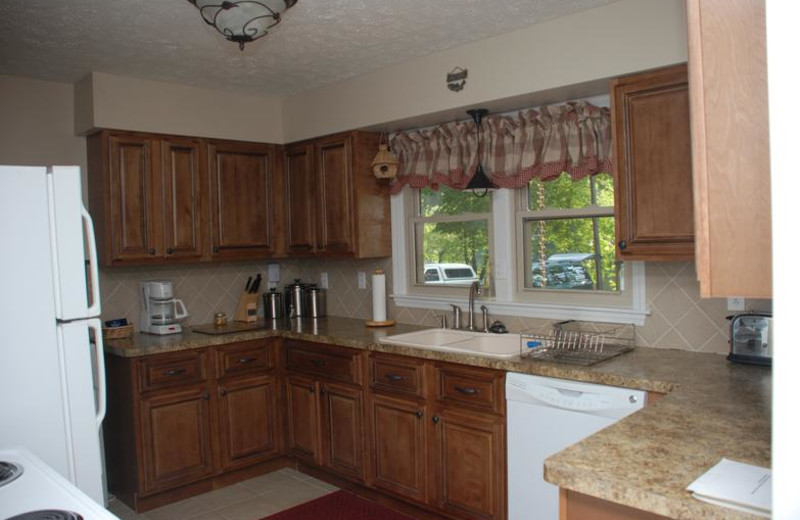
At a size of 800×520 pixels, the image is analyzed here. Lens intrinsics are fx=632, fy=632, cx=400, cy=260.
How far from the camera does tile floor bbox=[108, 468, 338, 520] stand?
11.3ft

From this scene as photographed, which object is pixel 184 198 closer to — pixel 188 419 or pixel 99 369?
pixel 188 419

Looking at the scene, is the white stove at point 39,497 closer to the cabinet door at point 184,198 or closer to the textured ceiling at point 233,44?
the textured ceiling at point 233,44

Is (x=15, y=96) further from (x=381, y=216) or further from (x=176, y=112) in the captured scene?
(x=381, y=216)

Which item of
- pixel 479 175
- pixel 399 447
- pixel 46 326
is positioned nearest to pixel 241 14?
pixel 46 326

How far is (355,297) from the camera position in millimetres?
4430

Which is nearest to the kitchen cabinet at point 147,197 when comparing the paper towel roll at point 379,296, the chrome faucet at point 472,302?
the paper towel roll at point 379,296

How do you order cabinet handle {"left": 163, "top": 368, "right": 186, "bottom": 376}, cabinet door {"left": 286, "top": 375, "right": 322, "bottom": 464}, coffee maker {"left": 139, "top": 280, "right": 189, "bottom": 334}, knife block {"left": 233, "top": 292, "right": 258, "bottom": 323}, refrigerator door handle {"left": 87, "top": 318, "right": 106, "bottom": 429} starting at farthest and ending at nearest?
1. knife block {"left": 233, "top": 292, "right": 258, "bottom": 323}
2. coffee maker {"left": 139, "top": 280, "right": 189, "bottom": 334}
3. cabinet door {"left": 286, "top": 375, "right": 322, "bottom": 464}
4. cabinet handle {"left": 163, "top": 368, "right": 186, "bottom": 376}
5. refrigerator door handle {"left": 87, "top": 318, "right": 106, "bottom": 429}

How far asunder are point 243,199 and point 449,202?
4.64 ft

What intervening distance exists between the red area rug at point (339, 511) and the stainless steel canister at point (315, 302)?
53.4 inches

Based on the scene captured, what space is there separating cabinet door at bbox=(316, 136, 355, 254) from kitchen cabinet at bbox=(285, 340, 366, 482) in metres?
0.70

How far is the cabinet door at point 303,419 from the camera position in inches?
150

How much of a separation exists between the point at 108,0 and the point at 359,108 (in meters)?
1.61

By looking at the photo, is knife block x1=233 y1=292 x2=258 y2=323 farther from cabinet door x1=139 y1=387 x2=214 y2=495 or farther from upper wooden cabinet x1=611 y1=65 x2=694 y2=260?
upper wooden cabinet x1=611 y1=65 x2=694 y2=260

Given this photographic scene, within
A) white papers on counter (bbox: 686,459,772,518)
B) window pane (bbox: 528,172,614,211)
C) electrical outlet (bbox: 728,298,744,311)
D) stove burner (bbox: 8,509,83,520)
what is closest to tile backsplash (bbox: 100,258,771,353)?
electrical outlet (bbox: 728,298,744,311)
